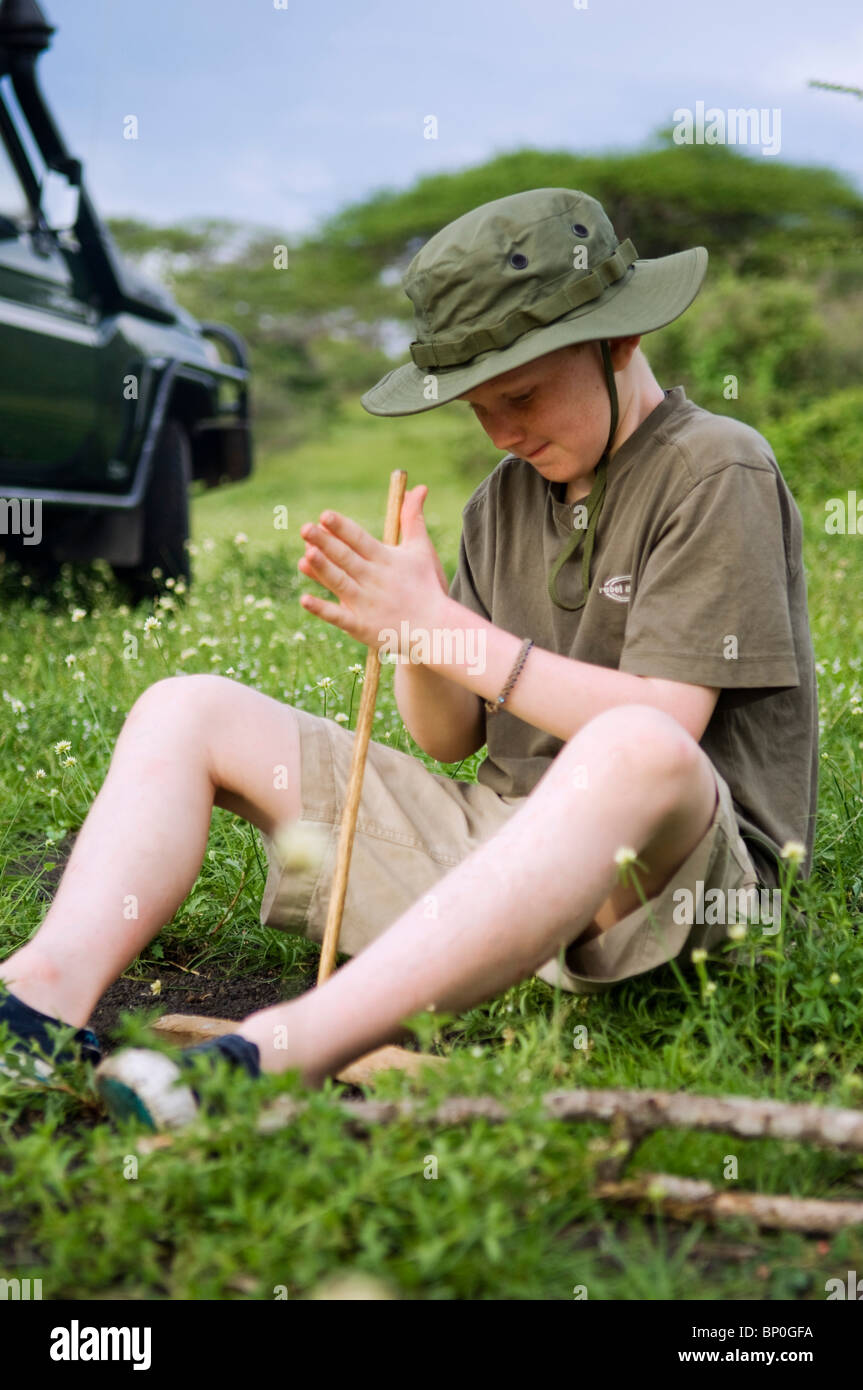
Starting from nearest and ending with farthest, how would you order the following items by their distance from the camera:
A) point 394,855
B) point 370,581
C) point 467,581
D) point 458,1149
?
1. point 458,1149
2. point 370,581
3. point 394,855
4. point 467,581

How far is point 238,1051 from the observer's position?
5.08 ft

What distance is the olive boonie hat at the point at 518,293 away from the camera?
1933 millimetres

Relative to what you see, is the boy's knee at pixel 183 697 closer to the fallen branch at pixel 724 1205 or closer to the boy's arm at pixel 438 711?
the boy's arm at pixel 438 711

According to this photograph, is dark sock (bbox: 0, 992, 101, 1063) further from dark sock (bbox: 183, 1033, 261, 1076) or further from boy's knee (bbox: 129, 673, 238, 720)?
boy's knee (bbox: 129, 673, 238, 720)

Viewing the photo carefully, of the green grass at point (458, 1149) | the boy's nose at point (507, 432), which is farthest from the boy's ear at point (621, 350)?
the green grass at point (458, 1149)

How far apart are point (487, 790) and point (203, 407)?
4.18m

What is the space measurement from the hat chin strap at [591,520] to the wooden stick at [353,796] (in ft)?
0.89

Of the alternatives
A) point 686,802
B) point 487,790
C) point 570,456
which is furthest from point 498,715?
point 686,802

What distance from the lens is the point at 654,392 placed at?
6.95ft

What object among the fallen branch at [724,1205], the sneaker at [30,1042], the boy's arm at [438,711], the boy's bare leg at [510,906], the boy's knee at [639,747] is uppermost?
the boy's arm at [438,711]

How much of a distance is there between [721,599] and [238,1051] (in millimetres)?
890

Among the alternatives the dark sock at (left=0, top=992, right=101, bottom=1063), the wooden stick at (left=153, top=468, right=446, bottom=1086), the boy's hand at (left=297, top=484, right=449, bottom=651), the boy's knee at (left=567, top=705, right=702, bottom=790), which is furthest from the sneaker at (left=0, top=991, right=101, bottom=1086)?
the boy's knee at (left=567, top=705, right=702, bottom=790)

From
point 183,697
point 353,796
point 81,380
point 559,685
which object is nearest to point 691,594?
point 559,685

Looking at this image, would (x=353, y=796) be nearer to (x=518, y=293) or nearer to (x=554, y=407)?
(x=554, y=407)
